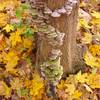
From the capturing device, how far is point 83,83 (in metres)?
2.94

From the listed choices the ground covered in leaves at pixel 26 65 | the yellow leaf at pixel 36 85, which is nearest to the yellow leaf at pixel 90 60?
the ground covered in leaves at pixel 26 65

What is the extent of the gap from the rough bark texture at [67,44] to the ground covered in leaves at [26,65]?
0.35ft

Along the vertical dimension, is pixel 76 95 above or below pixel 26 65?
below

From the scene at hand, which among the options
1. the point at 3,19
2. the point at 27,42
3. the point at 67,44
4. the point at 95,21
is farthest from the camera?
the point at 95,21

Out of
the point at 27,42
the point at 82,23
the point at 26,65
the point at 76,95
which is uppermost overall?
the point at 82,23

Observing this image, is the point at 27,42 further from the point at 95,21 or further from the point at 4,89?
the point at 95,21

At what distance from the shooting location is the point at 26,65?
2.93 m

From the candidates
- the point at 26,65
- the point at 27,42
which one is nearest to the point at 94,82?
the point at 26,65

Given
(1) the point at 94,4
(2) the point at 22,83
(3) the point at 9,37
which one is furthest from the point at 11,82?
(1) the point at 94,4

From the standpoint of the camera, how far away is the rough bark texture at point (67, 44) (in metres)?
2.48

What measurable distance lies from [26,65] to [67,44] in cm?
52

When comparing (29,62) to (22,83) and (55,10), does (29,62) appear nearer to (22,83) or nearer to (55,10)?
(22,83)

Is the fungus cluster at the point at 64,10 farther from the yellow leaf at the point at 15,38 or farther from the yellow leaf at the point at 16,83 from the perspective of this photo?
the yellow leaf at the point at 16,83

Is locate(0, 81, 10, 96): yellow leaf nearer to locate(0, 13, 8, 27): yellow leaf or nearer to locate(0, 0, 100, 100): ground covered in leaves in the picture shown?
locate(0, 0, 100, 100): ground covered in leaves
